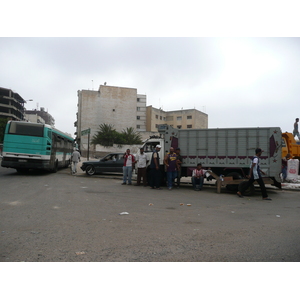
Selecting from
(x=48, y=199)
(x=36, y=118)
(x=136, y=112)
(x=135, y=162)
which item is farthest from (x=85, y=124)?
(x=48, y=199)

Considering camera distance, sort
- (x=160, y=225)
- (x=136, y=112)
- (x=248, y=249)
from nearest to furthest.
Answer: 1. (x=248, y=249)
2. (x=160, y=225)
3. (x=136, y=112)

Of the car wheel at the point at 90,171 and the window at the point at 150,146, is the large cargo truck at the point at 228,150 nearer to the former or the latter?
the window at the point at 150,146

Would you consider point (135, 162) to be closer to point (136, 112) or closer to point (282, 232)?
point (282, 232)

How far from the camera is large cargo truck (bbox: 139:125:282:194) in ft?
33.9

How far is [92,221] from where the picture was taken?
5.34 metres

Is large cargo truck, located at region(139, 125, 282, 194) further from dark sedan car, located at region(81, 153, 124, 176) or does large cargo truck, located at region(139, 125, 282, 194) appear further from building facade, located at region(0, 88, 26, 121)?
building facade, located at region(0, 88, 26, 121)

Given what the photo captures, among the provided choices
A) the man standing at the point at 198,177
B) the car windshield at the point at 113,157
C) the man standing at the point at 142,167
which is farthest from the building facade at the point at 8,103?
the man standing at the point at 198,177

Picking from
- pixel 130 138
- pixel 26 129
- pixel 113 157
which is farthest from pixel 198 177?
pixel 130 138

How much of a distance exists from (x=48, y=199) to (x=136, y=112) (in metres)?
62.6

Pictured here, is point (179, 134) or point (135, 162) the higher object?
point (179, 134)

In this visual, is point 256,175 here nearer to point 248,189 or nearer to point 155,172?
point 248,189

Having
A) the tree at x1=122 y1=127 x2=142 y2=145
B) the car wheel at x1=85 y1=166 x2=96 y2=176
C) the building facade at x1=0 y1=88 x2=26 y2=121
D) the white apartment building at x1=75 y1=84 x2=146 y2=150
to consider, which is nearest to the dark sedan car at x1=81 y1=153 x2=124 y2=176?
the car wheel at x1=85 y1=166 x2=96 y2=176

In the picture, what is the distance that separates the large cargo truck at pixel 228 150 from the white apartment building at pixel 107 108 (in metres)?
48.9

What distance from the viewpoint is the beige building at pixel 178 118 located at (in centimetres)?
7288
